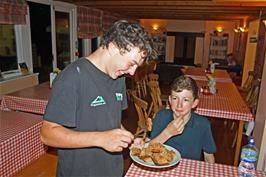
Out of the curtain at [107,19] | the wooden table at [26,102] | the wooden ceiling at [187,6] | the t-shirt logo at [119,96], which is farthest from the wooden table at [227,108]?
the curtain at [107,19]

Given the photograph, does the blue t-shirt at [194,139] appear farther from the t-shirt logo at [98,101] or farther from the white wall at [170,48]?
the white wall at [170,48]

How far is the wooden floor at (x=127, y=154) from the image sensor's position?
178 cm

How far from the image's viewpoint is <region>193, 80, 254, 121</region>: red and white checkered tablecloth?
7.77 ft

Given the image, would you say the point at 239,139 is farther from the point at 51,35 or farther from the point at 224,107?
the point at 51,35

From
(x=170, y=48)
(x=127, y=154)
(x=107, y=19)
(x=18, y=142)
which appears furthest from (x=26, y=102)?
(x=170, y=48)

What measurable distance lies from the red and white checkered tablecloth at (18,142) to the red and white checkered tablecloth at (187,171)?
90 cm

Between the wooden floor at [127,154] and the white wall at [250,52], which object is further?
the white wall at [250,52]

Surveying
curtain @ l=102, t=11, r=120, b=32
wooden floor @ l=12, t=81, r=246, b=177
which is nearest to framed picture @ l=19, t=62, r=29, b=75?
wooden floor @ l=12, t=81, r=246, b=177

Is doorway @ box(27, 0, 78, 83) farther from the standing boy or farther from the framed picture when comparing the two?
the standing boy

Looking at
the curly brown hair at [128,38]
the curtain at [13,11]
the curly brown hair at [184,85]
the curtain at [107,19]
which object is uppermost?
the curtain at [107,19]

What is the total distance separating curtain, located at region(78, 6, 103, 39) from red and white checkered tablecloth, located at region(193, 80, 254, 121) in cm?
328

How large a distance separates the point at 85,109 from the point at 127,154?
1961 millimetres

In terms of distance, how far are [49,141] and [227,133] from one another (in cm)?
339

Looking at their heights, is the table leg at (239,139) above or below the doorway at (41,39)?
below
